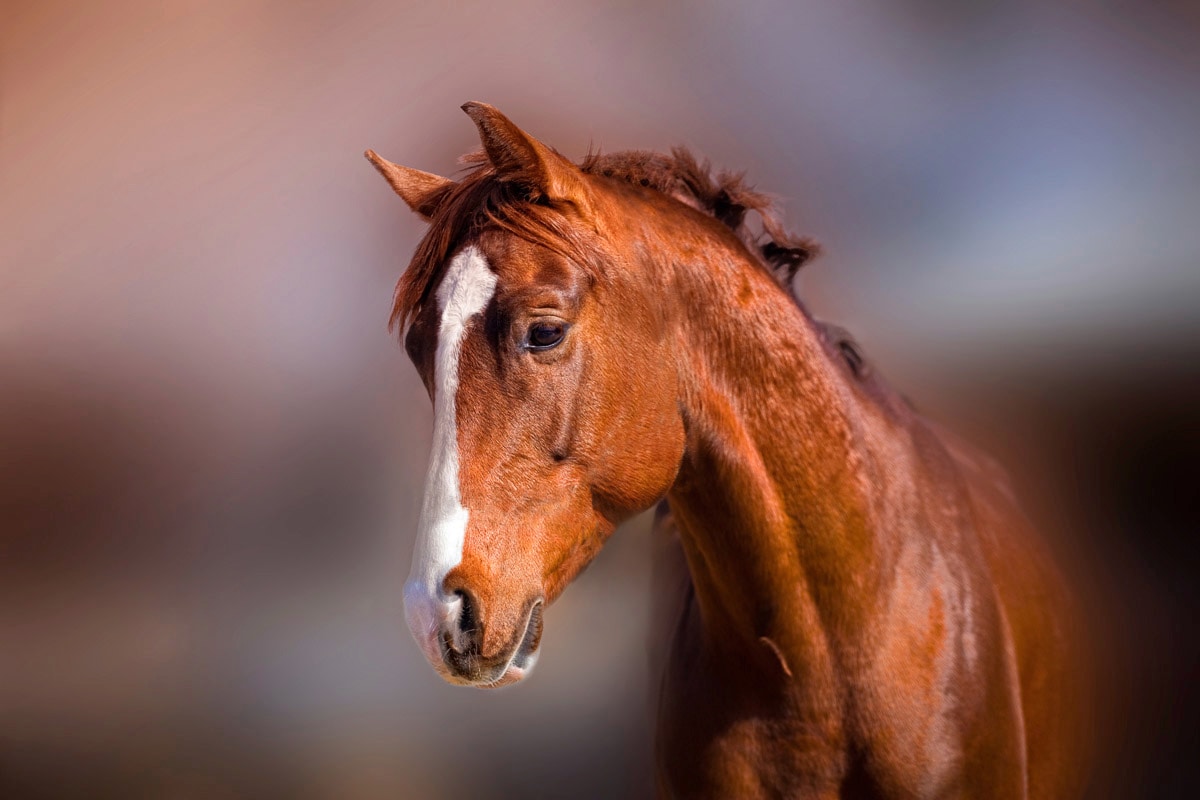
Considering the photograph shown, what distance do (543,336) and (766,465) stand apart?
0.29 m

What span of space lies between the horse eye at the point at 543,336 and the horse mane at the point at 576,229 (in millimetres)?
73

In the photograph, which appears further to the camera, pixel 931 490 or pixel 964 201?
pixel 964 201

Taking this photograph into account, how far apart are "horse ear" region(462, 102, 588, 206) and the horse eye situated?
5.1 inches

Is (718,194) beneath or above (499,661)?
above

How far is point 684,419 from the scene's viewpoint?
0.76m

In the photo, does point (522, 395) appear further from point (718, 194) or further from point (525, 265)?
point (718, 194)

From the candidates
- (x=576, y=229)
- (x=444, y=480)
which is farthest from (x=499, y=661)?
(x=576, y=229)

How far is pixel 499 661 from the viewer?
65 centimetres

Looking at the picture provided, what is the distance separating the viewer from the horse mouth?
0.62 m

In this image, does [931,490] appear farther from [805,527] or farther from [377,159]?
[377,159]

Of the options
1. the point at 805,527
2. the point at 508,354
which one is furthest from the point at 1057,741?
the point at 508,354

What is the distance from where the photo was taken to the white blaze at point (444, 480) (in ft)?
2.01

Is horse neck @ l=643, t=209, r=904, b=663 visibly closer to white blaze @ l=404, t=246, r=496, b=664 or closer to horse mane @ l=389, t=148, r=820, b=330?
horse mane @ l=389, t=148, r=820, b=330

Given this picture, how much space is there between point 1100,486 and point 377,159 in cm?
145
